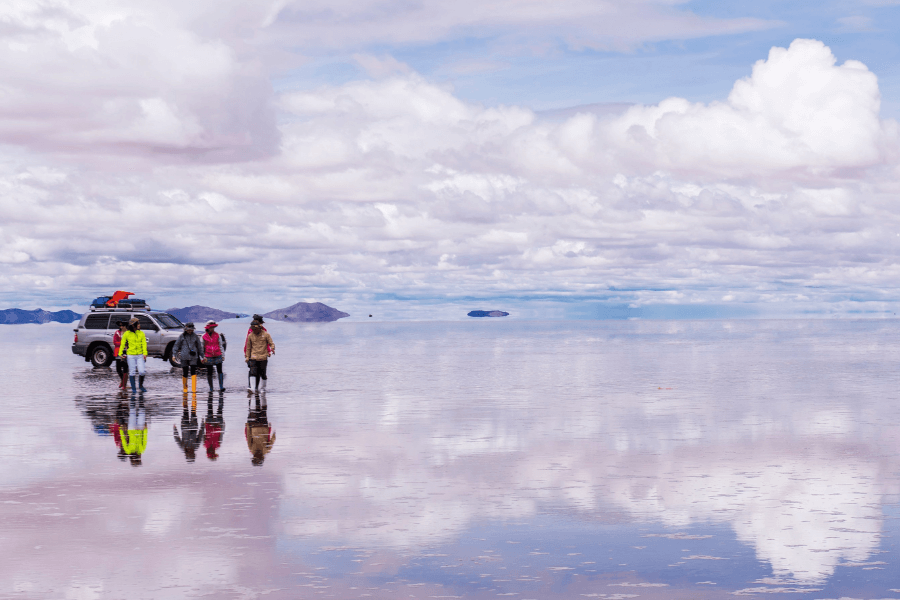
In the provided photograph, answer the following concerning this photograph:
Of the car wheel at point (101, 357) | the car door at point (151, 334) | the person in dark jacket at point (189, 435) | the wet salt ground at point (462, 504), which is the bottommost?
the wet salt ground at point (462, 504)

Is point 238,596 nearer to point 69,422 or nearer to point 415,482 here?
point 415,482

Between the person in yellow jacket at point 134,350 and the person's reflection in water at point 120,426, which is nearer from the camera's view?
the person's reflection in water at point 120,426

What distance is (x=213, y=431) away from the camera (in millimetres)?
17562

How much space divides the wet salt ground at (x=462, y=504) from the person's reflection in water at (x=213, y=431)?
0.18m

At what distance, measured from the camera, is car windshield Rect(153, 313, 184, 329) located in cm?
4012

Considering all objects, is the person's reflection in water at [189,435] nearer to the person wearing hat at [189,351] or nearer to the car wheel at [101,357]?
the person wearing hat at [189,351]

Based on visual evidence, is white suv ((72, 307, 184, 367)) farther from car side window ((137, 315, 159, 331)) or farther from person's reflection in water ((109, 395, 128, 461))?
person's reflection in water ((109, 395, 128, 461))

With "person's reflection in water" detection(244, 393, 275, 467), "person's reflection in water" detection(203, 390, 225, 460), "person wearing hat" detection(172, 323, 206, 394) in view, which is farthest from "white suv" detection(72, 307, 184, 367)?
"person's reflection in water" detection(244, 393, 275, 467)

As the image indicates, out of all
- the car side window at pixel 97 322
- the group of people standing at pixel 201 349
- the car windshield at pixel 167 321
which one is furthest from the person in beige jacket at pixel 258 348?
the car side window at pixel 97 322

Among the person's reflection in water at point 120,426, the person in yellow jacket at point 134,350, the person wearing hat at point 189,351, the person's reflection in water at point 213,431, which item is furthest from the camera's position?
the person in yellow jacket at point 134,350

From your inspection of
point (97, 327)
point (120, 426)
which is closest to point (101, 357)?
point (97, 327)

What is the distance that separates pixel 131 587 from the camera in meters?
7.39

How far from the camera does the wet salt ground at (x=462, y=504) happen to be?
7.64 meters

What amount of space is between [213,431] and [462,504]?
8100 mm
